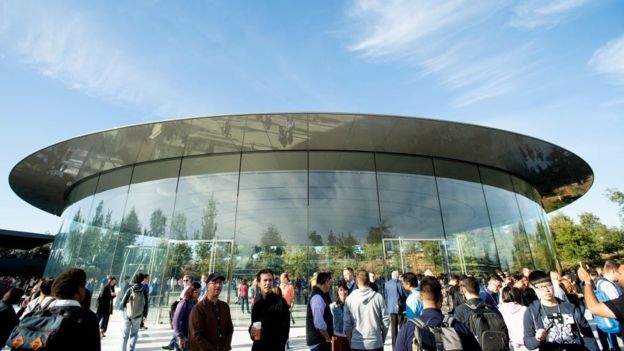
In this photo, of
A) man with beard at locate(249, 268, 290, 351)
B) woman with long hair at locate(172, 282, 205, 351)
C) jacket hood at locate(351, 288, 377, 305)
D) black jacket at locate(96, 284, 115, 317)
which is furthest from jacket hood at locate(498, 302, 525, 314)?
black jacket at locate(96, 284, 115, 317)

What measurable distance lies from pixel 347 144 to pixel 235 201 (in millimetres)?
5361

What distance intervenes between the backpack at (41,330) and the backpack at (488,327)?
3.56 m

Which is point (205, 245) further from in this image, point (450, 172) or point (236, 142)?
point (450, 172)

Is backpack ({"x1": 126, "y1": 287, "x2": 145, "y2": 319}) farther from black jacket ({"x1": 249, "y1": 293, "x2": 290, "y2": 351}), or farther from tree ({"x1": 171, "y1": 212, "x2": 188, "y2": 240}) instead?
tree ({"x1": 171, "y1": 212, "x2": 188, "y2": 240})

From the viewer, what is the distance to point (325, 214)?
12750mm

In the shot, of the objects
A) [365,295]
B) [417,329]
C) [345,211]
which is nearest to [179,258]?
[345,211]

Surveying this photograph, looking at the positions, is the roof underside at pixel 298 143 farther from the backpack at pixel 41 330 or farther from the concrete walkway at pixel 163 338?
the backpack at pixel 41 330

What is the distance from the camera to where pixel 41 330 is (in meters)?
2.12

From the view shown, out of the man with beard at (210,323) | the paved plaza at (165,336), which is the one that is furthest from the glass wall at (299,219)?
the man with beard at (210,323)

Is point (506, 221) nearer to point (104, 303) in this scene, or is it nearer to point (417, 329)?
point (417, 329)

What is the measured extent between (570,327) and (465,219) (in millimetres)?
11305

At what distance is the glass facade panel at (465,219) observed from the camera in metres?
12.9

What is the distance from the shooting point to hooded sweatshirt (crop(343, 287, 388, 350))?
3959 mm

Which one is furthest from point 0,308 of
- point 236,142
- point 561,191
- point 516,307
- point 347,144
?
point 561,191
